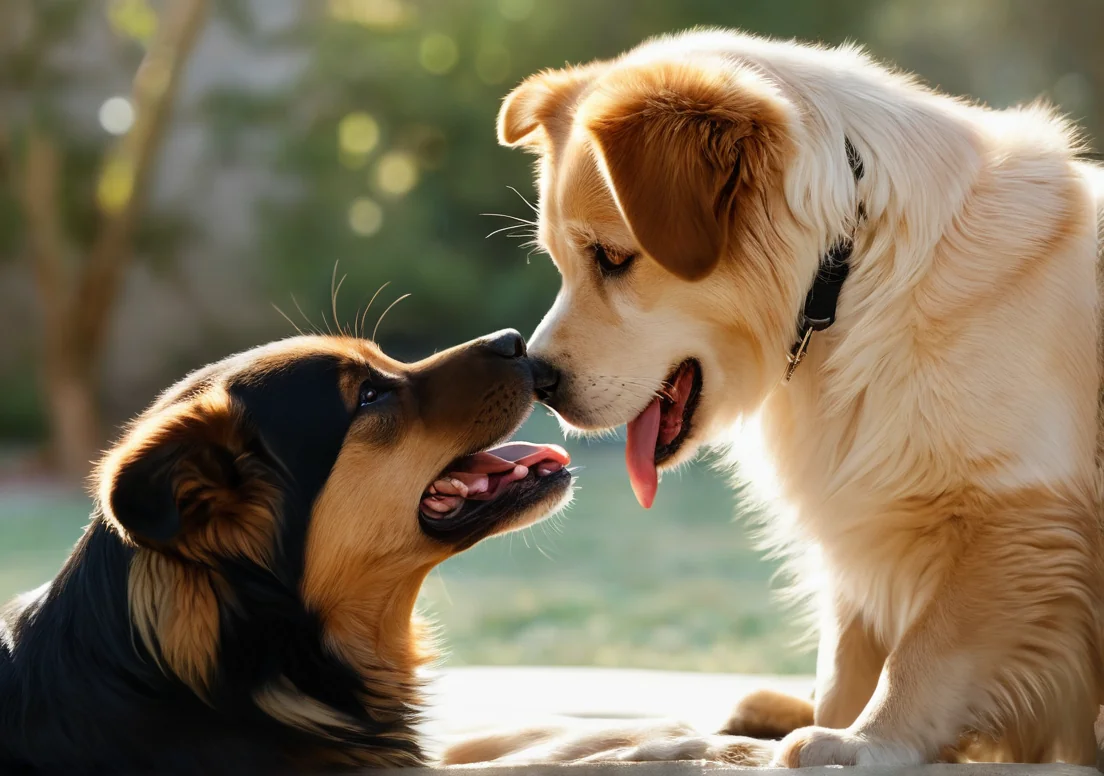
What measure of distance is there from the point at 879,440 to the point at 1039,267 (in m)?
0.38

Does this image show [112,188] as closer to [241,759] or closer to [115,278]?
[115,278]

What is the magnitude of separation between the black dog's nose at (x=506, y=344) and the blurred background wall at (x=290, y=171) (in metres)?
4.81

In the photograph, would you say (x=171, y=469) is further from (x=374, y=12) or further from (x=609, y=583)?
(x=374, y=12)

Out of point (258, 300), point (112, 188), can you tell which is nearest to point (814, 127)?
point (112, 188)

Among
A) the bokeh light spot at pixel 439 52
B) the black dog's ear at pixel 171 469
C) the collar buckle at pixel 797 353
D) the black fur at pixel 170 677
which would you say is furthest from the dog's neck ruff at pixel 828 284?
the bokeh light spot at pixel 439 52

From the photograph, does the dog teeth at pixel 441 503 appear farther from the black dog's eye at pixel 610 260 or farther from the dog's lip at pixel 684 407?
the black dog's eye at pixel 610 260

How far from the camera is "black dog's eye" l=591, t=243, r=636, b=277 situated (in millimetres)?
2133

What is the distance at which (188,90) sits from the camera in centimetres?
903

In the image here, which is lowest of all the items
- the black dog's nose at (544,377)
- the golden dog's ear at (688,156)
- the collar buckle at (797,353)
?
the black dog's nose at (544,377)

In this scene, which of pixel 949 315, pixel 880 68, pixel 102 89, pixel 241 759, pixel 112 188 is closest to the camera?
pixel 241 759

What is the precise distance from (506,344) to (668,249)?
1.54 ft

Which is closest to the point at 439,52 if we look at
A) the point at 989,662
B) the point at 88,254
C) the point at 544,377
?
the point at 88,254

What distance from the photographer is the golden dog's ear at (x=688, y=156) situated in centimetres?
191

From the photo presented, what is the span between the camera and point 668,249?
6.25 feet
